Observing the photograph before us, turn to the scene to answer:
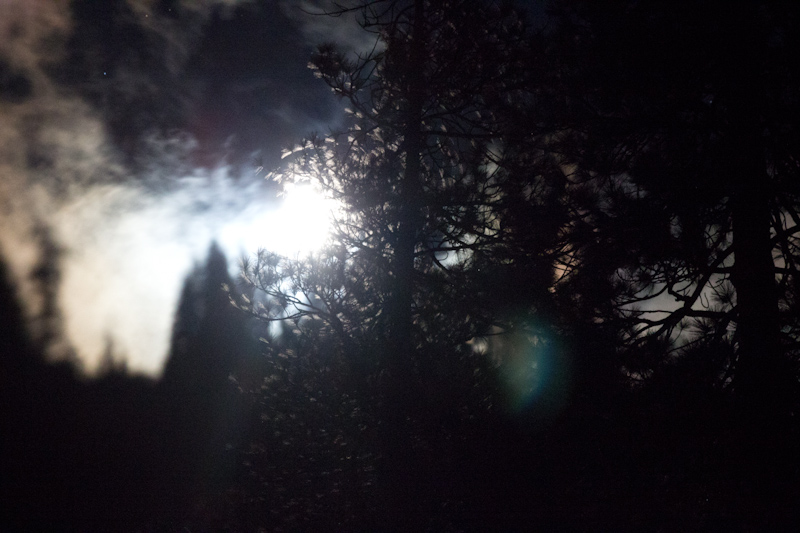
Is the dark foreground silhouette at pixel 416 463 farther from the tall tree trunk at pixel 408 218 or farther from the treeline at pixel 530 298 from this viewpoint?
the tall tree trunk at pixel 408 218

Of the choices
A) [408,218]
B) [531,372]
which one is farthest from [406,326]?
[531,372]

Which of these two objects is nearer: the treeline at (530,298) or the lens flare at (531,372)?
the treeline at (530,298)

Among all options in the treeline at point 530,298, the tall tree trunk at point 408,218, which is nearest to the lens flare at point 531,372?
the treeline at point 530,298

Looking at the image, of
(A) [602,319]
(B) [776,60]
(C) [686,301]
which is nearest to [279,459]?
(A) [602,319]

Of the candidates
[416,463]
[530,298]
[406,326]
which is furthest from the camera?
[416,463]

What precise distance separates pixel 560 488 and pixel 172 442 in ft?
39.2

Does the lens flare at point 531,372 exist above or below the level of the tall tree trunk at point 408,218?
below

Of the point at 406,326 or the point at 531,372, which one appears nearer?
the point at 406,326

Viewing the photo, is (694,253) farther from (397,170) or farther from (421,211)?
(397,170)

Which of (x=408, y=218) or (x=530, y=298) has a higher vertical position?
(x=408, y=218)

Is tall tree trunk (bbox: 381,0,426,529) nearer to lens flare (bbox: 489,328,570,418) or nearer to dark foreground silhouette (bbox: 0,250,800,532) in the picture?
dark foreground silhouette (bbox: 0,250,800,532)

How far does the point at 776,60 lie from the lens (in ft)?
12.5

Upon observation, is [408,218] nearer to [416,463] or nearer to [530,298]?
[530,298]

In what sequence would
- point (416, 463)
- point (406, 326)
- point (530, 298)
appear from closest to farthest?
point (530, 298)
point (406, 326)
point (416, 463)
